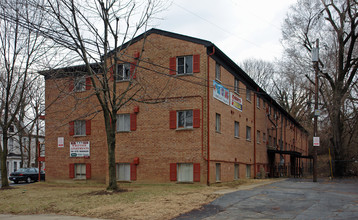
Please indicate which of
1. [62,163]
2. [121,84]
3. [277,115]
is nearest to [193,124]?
[121,84]

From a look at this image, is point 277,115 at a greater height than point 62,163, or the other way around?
point 277,115

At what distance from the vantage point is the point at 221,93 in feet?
77.0

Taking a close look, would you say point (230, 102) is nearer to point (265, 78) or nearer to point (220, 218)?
point (220, 218)

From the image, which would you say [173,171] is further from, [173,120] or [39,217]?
[39,217]

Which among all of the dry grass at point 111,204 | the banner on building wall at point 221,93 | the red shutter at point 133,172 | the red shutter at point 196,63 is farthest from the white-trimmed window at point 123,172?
the red shutter at point 196,63

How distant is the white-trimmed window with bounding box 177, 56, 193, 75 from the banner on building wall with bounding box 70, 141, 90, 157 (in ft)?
30.0

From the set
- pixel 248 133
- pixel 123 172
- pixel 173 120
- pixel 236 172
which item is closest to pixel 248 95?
pixel 248 133

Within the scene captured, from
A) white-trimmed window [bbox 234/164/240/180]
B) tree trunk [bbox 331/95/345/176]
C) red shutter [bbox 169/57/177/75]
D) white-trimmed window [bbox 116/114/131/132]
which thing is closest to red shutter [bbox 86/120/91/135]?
white-trimmed window [bbox 116/114/131/132]

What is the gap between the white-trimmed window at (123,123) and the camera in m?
23.5

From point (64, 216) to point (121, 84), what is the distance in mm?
12221

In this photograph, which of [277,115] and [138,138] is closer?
[138,138]

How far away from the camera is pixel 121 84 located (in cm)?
2394

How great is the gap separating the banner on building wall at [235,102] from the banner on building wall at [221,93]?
0.85m

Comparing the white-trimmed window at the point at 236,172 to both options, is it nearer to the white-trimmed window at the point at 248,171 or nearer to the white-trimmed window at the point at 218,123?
the white-trimmed window at the point at 248,171
